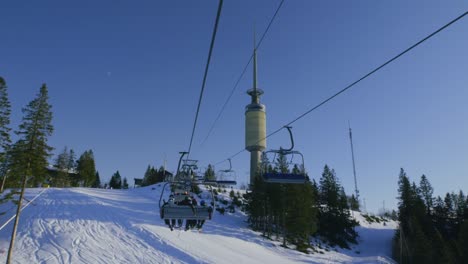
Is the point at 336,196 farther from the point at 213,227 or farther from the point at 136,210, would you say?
the point at 136,210

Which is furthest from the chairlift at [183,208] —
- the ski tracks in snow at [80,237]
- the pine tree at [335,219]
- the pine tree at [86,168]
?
the pine tree at [86,168]

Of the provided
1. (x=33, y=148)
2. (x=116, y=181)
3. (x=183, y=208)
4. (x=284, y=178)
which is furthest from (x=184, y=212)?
(x=116, y=181)

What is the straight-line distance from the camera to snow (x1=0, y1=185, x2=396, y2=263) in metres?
32.2

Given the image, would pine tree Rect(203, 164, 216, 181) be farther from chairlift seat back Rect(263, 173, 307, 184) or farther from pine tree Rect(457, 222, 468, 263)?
pine tree Rect(457, 222, 468, 263)

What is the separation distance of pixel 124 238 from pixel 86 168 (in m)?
60.8

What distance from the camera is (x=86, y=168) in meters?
90.4

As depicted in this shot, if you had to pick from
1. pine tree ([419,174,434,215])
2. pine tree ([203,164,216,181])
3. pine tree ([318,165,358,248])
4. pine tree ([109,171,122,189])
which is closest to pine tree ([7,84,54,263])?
pine tree ([203,164,216,181])

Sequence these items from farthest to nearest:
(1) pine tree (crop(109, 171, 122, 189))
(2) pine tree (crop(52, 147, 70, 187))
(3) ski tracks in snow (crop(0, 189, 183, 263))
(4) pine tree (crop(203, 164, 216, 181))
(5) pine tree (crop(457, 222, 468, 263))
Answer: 1. (1) pine tree (crop(109, 171, 122, 189))
2. (2) pine tree (crop(52, 147, 70, 187))
3. (5) pine tree (crop(457, 222, 468, 263))
4. (3) ski tracks in snow (crop(0, 189, 183, 263))
5. (4) pine tree (crop(203, 164, 216, 181))

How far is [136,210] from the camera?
51.2m

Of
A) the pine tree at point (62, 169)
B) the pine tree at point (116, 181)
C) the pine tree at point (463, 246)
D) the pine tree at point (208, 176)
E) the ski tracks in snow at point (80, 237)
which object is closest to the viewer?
the pine tree at point (208, 176)

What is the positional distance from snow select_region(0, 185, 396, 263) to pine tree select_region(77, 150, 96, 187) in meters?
29.3

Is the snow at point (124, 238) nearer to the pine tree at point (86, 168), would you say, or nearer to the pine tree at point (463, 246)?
the pine tree at point (463, 246)

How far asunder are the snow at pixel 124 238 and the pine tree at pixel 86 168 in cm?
2929

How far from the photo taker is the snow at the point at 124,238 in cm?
3216
